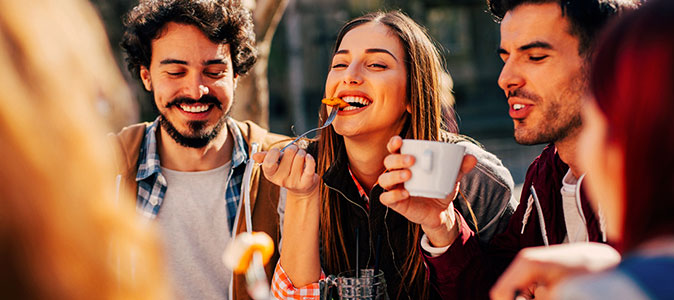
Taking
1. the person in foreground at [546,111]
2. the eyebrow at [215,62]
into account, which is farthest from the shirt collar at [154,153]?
the person in foreground at [546,111]

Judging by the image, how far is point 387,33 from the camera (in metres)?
2.79

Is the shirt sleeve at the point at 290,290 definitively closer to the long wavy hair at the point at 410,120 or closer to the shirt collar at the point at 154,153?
the long wavy hair at the point at 410,120

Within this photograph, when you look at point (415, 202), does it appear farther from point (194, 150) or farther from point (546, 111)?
point (194, 150)

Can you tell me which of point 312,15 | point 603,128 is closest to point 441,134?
point 603,128

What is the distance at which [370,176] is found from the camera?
287cm

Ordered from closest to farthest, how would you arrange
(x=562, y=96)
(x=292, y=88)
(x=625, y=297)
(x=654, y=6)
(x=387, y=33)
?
(x=625, y=297) → (x=654, y=6) → (x=562, y=96) → (x=387, y=33) → (x=292, y=88)

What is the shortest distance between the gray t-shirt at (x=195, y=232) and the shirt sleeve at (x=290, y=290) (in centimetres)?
52

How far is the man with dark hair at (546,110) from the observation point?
7.10 ft

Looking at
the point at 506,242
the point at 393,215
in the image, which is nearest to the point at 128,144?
the point at 393,215

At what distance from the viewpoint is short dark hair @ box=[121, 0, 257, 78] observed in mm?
3279

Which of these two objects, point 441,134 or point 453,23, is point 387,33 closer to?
point 441,134

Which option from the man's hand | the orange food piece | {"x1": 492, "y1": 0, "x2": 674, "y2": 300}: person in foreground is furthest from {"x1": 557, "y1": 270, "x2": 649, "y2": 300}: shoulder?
the orange food piece

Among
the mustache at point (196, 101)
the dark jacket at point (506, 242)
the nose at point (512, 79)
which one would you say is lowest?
the dark jacket at point (506, 242)

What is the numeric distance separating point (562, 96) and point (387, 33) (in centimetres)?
94
